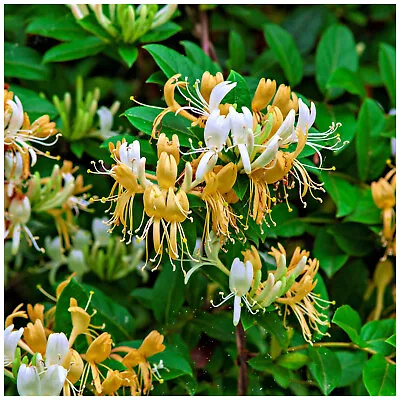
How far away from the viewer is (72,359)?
3.33 feet

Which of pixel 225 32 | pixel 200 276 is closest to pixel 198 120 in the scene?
pixel 200 276

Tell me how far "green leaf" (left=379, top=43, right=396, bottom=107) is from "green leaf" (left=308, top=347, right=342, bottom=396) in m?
0.64

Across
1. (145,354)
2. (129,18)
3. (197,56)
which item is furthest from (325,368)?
(129,18)

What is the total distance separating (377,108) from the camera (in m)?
1.44

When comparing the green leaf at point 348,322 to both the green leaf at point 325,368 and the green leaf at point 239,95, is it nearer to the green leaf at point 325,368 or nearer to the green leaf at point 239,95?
the green leaf at point 325,368

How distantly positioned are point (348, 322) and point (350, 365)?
0.10m

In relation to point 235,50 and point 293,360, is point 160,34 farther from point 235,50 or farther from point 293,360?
point 293,360

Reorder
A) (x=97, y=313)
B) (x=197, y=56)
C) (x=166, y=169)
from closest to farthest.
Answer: (x=166, y=169) < (x=97, y=313) < (x=197, y=56)

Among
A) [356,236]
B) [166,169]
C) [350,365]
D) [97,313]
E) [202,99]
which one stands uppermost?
[202,99]

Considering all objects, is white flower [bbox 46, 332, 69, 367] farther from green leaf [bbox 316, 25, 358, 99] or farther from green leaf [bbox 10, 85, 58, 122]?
green leaf [bbox 316, 25, 358, 99]

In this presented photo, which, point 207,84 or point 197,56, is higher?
point 197,56

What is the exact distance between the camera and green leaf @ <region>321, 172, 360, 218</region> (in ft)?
4.37

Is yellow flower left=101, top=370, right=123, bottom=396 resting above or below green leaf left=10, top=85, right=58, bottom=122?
below

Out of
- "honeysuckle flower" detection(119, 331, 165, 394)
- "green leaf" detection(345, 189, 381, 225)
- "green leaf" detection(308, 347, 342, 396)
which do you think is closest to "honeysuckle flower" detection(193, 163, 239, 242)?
"honeysuckle flower" detection(119, 331, 165, 394)
